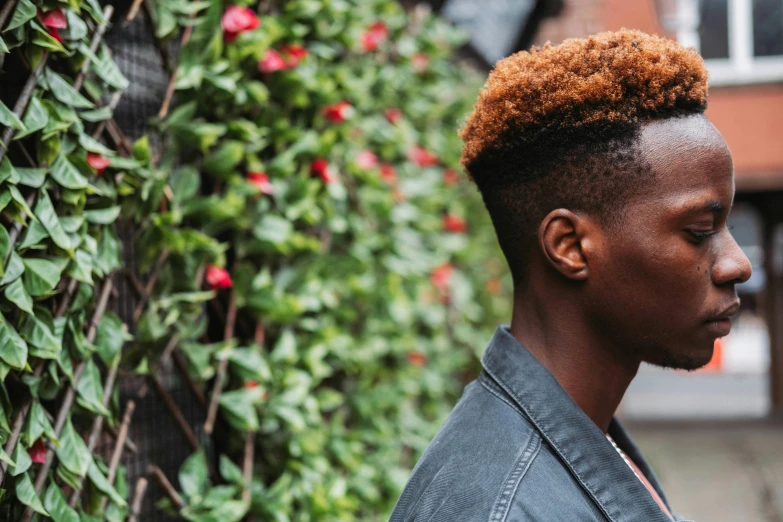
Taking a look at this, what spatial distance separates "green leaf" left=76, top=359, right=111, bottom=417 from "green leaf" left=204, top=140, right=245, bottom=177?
0.72 meters

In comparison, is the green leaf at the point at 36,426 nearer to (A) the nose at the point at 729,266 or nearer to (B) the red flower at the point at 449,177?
(A) the nose at the point at 729,266

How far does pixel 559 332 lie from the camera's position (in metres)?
1.29

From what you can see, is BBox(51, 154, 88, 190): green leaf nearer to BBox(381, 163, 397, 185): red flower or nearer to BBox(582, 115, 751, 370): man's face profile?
BBox(582, 115, 751, 370): man's face profile

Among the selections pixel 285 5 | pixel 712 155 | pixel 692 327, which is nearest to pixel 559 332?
pixel 692 327

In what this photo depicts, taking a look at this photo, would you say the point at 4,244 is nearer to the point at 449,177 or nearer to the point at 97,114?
the point at 97,114

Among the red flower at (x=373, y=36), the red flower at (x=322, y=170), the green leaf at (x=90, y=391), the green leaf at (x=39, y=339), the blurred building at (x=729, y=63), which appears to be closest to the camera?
the green leaf at (x=39, y=339)

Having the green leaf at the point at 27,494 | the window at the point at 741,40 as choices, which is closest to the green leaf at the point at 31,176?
the green leaf at the point at 27,494

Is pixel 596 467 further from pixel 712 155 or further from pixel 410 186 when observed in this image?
pixel 410 186

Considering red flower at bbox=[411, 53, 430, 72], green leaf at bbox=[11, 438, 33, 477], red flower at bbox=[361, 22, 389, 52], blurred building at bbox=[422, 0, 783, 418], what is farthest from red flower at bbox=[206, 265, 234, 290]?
blurred building at bbox=[422, 0, 783, 418]

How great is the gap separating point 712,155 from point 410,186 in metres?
2.42

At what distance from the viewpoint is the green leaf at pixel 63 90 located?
150cm

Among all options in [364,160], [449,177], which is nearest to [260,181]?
[364,160]

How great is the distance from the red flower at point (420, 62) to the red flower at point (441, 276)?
39.7 inches

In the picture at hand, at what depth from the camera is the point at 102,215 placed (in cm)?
164
